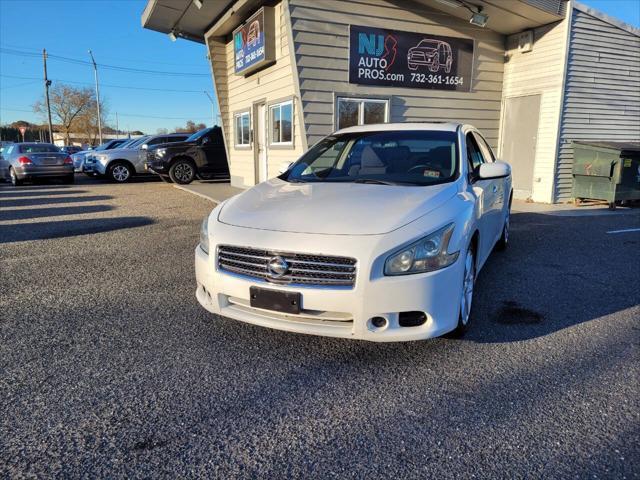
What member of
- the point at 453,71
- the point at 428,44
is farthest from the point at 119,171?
the point at 453,71

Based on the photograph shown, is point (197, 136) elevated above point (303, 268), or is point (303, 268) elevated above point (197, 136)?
point (197, 136)

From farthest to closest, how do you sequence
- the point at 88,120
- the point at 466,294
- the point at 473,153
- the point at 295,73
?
the point at 88,120
the point at 295,73
the point at 473,153
the point at 466,294

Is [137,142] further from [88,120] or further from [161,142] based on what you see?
[88,120]

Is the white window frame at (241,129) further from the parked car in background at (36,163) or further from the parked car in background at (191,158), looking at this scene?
the parked car in background at (36,163)

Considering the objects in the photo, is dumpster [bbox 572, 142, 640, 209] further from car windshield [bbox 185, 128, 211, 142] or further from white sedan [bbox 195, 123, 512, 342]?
car windshield [bbox 185, 128, 211, 142]

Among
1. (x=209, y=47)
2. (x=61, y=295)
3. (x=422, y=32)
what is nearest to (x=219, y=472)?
(x=61, y=295)

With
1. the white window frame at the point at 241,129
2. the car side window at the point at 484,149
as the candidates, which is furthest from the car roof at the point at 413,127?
the white window frame at the point at 241,129

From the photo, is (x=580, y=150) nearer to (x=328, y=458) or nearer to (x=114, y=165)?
(x=328, y=458)

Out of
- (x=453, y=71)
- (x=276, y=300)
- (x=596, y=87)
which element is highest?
(x=453, y=71)

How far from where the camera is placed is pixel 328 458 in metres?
2.14

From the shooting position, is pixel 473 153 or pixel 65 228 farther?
pixel 65 228

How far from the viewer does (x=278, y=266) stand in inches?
112

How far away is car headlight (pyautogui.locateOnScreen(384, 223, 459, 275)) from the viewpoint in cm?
277

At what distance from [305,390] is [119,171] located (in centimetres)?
1650
